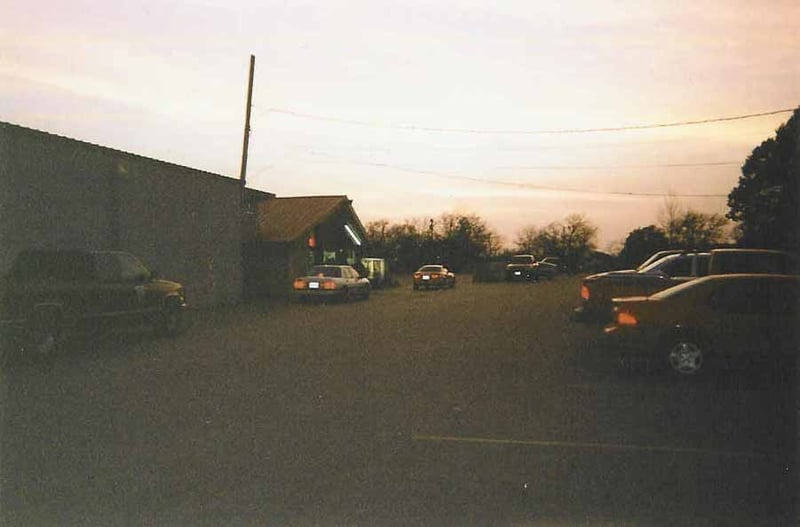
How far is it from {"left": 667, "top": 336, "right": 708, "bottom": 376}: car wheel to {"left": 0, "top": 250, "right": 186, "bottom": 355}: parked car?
391 inches

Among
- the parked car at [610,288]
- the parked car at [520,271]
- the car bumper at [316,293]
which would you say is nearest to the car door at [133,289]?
the parked car at [610,288]

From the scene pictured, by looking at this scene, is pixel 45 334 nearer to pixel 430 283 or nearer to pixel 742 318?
pixel 742 318

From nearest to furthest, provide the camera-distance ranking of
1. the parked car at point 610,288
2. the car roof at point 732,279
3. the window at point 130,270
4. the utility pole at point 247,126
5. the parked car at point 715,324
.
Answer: the parked car at point 715,324 < the car roof at point 732,279 < the parked car at point 610,288 < the window at point 130,270 < the utility pole at point 247,126

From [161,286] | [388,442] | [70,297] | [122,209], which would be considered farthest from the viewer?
[122,209]

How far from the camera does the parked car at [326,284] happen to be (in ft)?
95.9

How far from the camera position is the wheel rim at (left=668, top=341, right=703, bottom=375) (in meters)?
10.5

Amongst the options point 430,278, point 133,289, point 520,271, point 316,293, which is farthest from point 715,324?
point 520,271

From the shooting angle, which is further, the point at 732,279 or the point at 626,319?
the point at 626,319

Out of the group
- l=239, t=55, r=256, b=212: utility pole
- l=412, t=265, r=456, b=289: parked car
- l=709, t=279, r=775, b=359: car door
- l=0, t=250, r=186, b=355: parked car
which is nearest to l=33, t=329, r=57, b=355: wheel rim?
l=0, t=250, r=186, b=355: parked car

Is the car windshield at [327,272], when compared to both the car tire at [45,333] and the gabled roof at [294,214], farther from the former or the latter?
the car tire at [45,333]

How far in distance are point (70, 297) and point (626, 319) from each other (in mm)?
9377

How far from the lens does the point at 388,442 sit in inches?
288

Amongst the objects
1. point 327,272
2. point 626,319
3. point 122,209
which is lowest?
point 626,319

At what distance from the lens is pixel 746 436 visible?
761 cm
